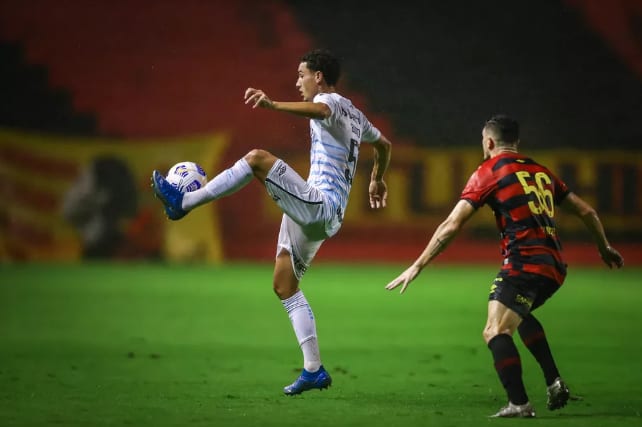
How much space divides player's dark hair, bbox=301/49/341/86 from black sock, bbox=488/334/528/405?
208 cm

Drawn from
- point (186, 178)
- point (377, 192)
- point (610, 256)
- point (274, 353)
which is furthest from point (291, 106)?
point (274, 353)

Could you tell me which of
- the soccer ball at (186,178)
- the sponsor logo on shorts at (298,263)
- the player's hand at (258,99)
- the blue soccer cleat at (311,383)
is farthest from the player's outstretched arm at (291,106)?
→ the blue soccer cleat at (311,383)

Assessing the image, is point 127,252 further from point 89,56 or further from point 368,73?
point 368,73

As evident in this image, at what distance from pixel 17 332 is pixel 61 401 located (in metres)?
3.75

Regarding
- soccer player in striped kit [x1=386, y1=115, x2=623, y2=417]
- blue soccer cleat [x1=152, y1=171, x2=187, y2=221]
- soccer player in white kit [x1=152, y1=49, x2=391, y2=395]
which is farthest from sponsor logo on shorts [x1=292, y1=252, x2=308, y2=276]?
soccer player in striped kit [x1=386, y1=115, x2=623, y2=417]

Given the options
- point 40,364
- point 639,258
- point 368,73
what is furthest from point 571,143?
point 40,364

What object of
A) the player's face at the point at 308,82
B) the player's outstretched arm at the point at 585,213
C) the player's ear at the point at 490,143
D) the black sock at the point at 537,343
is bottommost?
the black sock at the point at 537,343

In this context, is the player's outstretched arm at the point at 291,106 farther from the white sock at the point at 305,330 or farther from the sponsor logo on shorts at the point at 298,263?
the white sock at the point at 305,330

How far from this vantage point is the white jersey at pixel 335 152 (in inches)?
252

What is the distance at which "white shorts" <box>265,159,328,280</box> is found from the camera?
615 cm

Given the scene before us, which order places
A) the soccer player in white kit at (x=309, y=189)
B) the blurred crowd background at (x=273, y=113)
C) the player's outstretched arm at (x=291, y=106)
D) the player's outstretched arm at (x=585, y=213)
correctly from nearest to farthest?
the player's outstretched arm at (x=291, y=106), the player's outstretched arm at (x=585, y=213), the soccer player in white kit at (x=309, y=189), the blurred crowd background at (x=273, y=113)

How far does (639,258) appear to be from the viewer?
1870 cm

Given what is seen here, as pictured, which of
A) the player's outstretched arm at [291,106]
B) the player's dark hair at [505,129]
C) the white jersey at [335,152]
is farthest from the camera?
the white jersey at [335,152]

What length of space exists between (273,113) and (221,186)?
47.0ft
